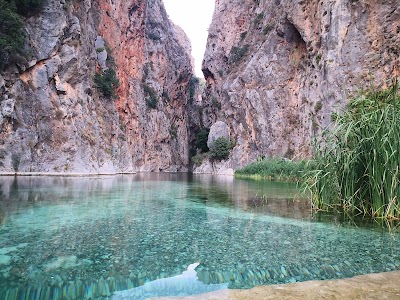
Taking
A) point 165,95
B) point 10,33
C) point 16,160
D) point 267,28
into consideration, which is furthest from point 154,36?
point 16,160

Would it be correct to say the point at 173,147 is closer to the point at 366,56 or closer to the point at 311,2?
the point at 311,2

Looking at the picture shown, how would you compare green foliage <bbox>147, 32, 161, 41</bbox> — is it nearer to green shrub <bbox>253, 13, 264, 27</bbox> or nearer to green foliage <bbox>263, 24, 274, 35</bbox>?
green shrub <bbox>253, 13, 264, 27</bbox>

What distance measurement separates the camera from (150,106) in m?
47.7

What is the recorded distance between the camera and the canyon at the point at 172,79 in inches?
842

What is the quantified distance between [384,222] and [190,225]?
10.7 feet

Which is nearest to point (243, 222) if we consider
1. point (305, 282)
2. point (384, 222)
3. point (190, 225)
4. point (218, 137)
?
point (190, 225)

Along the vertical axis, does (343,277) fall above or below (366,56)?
below

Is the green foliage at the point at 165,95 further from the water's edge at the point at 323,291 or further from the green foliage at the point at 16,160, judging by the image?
the water's edge at the point at 323,291

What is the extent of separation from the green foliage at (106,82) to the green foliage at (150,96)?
47.7 ft

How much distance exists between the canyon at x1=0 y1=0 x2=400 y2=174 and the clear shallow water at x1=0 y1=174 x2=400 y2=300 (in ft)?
9.97

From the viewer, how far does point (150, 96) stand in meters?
47.6

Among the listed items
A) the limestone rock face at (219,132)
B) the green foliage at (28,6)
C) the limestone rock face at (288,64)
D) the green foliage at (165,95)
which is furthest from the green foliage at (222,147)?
the green foliage at (28,6)

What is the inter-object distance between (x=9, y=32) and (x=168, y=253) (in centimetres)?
2227

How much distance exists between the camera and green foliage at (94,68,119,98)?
30686mm
